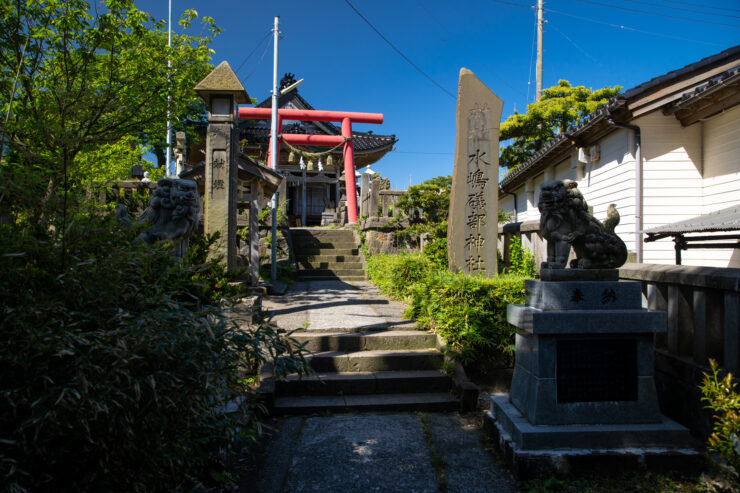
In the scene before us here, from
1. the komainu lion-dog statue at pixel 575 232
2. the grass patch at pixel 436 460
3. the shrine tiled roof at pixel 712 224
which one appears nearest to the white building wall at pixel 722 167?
the shrine tiled roof at pixel 712 224

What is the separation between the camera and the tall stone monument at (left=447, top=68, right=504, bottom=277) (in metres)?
7.00

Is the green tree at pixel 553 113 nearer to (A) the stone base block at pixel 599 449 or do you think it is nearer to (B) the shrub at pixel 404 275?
(B) the shrub at pixel 404 275

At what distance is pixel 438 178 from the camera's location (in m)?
20.0

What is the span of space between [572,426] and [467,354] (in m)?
1.70

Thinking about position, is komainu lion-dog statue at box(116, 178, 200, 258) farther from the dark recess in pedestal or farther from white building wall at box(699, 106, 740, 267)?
white building wall at box(699, 106, 740, 267)

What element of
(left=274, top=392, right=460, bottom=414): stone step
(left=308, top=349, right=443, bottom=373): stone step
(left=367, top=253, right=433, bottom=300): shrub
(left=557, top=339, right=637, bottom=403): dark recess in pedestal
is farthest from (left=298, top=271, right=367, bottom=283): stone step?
(left=557, top=339, right=637, bottom=403): dark recess in pedestal

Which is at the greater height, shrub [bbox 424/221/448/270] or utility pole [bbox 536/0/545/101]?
utility pole [bbox 536/0/545/101]

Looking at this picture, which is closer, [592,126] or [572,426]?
[572,426]

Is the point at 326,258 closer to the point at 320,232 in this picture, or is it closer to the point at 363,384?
the point at 320,232

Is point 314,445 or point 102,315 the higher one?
point 102,315

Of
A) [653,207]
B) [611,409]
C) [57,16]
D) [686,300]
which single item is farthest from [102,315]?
[653,207]

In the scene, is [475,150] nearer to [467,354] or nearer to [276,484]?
[467,354]

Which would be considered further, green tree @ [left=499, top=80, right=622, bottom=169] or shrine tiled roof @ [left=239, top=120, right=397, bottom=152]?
shrine tiled roof @ [left=239, top=120, right=397, bottom=152]

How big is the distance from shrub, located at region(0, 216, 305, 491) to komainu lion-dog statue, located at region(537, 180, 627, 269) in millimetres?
2745
